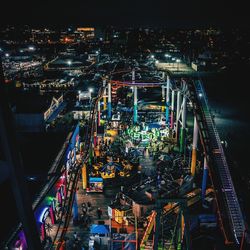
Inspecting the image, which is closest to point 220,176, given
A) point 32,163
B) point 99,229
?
point 99,229

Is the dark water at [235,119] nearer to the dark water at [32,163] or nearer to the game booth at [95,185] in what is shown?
the game booth at [95,185]

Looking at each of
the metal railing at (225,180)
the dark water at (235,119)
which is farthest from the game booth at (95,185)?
Answer: the dark water at (235,119)

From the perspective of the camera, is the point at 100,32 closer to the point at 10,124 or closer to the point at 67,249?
the point at 67,249

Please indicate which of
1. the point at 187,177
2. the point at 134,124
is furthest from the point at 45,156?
the point at 134,124

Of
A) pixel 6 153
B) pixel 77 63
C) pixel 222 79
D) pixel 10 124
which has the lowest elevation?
pixel 222 79

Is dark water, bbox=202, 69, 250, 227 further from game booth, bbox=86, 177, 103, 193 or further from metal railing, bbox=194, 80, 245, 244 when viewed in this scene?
game booth, bbox=86, 177, 103, 193
